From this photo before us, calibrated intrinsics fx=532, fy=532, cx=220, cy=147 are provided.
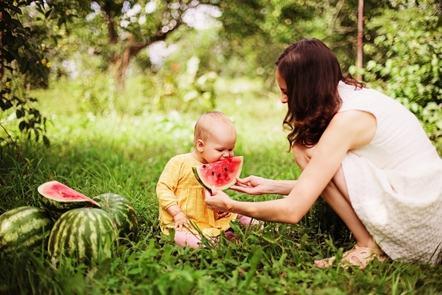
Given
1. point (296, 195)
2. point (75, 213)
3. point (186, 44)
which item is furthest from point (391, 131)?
point (186, 44)

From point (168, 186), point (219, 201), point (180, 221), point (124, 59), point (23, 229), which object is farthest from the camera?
point (124, 59)

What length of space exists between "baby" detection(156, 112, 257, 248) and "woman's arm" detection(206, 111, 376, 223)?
539 mm

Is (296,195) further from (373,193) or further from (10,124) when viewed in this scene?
(10,124)

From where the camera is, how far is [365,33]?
22.9ft

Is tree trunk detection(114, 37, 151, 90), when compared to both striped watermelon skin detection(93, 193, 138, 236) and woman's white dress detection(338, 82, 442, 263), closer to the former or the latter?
striped watermelon skin detection(93, 193, 138, 236)

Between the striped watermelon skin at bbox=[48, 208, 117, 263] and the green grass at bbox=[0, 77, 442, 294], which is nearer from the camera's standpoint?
the green grass at bbox=[0, 77, 442, 294]

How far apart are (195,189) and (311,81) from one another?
3.45 ft

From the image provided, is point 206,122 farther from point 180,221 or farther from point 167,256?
point 167,256

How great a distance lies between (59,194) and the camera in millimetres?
3100

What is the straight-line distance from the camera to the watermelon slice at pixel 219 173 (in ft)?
10.3

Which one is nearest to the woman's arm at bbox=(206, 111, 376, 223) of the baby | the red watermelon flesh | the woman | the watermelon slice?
the woman

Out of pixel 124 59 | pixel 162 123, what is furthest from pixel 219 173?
pixel 124 59

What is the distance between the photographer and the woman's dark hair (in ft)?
9.64

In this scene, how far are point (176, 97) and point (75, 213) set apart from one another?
6.73 meters
